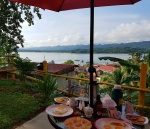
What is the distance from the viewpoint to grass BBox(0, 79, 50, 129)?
3461 mm

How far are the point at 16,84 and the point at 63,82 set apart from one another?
871 cm

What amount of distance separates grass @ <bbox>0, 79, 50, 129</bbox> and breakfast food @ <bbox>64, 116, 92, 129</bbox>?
1.95 m

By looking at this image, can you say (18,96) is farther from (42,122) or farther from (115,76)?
(115,76)

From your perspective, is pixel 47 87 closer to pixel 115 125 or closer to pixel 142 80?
pixel 142 80

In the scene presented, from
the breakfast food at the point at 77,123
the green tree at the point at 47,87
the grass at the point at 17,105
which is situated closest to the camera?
the breakfast food at the point at 77,123

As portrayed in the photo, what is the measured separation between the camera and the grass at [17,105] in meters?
3.46

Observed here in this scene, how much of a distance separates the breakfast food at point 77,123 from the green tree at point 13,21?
984 centimetres

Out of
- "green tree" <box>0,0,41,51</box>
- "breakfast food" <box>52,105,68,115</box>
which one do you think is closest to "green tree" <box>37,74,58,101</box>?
"breakfast food" <box>52,105,68,115</box>

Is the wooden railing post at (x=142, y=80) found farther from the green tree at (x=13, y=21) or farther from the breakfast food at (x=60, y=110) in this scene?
the green tree at (x=13, y=21)

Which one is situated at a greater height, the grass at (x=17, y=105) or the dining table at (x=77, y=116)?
the dining table at (x=77, y=116)

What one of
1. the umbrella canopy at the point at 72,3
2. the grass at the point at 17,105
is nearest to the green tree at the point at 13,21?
the grass at the point at 17,105

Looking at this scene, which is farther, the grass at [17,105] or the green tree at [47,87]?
the green tree at [47,87]

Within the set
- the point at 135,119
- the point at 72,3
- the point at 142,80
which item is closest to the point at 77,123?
the point at 135,119

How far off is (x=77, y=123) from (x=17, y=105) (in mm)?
2892
